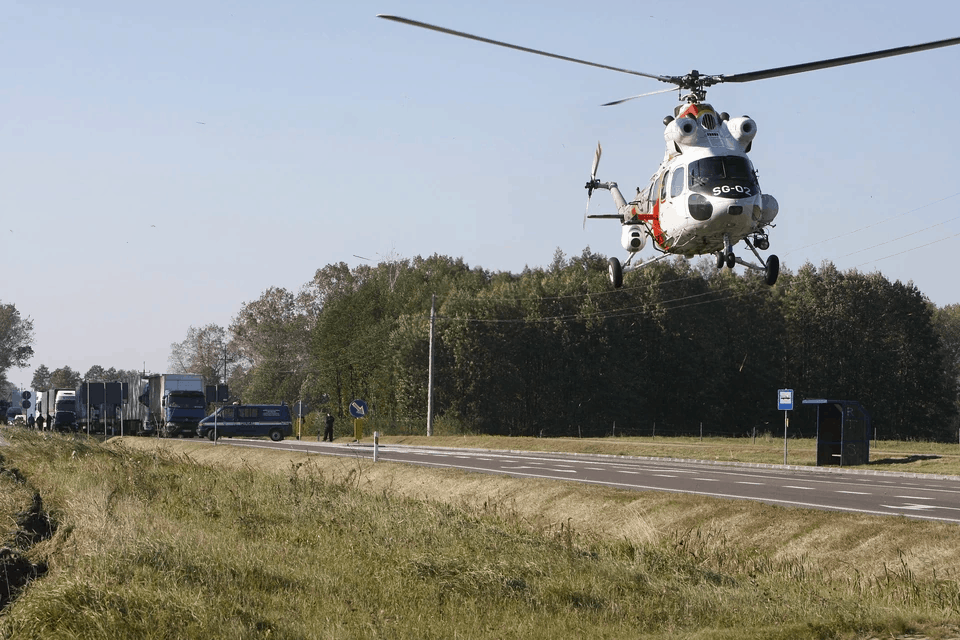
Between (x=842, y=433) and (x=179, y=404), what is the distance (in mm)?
39293

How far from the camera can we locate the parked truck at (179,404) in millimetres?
61781

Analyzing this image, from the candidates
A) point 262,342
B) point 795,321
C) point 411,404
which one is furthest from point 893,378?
point 262,342

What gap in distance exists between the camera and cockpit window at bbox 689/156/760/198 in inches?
802

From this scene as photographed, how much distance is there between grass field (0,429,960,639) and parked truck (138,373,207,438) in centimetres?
4034

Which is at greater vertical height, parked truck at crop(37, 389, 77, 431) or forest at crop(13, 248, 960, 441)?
forest at crop(13, 248, 960, 441)

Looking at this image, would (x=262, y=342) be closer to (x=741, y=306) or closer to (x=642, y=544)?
(x=741, y=306)

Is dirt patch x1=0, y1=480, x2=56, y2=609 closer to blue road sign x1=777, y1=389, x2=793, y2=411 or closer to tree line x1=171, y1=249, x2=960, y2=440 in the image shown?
blue road sign x1=777, y1=389, x2=793, y2=411

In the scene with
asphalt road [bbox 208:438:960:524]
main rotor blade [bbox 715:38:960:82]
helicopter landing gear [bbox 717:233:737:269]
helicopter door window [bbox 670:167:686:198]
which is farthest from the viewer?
helicopter door window [bbox 670:167:686:198]

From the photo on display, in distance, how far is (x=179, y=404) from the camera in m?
62.3

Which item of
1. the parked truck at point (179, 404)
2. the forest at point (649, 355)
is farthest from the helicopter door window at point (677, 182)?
the forest at point (649, 355)

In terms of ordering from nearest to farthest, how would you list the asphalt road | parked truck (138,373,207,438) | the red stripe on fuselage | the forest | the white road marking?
the white road marking → the asphalt road → the red stripe on fuselage → parked truck (138,373,207,438) → the forest

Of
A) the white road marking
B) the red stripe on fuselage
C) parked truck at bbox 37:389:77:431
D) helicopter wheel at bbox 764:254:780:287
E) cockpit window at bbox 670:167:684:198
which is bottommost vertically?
parked truck at bbox 37:389:77:431

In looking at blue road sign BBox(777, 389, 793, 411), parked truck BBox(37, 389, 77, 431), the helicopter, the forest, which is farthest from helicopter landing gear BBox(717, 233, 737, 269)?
parked truck BBox(37, 389, 77, 431)

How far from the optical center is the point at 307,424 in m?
73.7
